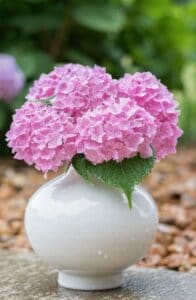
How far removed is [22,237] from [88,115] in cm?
126

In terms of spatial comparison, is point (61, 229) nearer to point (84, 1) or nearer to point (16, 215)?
point (16, 215)

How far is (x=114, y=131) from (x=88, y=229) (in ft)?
0.78

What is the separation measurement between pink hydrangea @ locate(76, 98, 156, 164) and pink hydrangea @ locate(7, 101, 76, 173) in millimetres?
32

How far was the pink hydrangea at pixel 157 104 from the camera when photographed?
6.29 feet

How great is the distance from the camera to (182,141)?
21.2 ft

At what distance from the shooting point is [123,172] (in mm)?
1876

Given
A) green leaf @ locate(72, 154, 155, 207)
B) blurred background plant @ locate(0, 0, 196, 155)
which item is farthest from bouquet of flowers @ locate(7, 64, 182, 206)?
blurred background plant @ locate(0, 0, 196, 155)

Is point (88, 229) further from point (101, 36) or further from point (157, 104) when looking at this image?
point (101, 36)

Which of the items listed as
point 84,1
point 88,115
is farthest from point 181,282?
point 84,1

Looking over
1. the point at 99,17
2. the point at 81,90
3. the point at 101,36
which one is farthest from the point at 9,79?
the point at 81,90

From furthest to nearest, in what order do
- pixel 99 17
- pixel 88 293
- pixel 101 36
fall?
pixel 101 36 → pixel 99 17 → pixel 88 293

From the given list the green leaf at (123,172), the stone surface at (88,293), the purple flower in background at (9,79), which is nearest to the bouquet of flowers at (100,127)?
the green leaf at (123,172)

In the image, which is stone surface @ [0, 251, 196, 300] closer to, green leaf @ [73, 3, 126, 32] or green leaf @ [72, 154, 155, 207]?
green leaf @ [72, 154, 155, 207]

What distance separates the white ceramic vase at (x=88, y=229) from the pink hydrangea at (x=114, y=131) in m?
0.11
